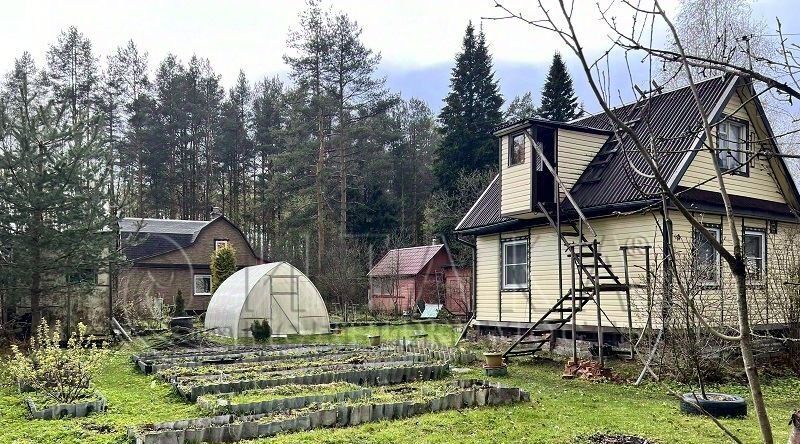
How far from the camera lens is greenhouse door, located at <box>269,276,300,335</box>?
19736mm

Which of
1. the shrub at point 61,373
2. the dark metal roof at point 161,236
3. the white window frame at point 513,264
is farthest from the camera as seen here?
the dark metal roof at point 161,236

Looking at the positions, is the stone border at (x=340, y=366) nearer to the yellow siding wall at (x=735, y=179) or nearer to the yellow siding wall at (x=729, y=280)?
the yellow siding wall at (x=729, y=280)

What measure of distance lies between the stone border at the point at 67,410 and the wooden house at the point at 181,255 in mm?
21945

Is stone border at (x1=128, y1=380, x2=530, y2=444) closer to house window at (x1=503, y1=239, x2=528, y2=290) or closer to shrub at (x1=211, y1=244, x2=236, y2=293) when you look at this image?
house window at (x1=503, y1=239, x2=528, y2=290)

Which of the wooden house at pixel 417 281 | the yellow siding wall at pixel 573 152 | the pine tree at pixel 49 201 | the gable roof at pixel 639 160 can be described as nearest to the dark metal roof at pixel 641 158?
the gable roof at pixel 639 160

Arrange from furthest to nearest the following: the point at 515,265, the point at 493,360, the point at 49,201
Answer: the point at 515,265
the point at 49,201
the point at 493,360

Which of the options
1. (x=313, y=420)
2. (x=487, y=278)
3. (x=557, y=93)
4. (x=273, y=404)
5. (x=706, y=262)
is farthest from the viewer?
(x=557, y=93)

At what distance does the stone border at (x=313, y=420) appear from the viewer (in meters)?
6.52

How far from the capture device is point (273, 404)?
7961mm

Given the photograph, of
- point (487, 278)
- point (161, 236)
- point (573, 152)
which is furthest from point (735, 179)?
point (161, 236)

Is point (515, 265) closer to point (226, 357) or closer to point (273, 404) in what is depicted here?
point (226, 357)

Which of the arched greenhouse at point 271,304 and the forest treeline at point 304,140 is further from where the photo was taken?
the forest treeline at point 304,140

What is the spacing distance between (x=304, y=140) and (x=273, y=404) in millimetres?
30720

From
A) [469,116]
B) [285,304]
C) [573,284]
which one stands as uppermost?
[469,116]
